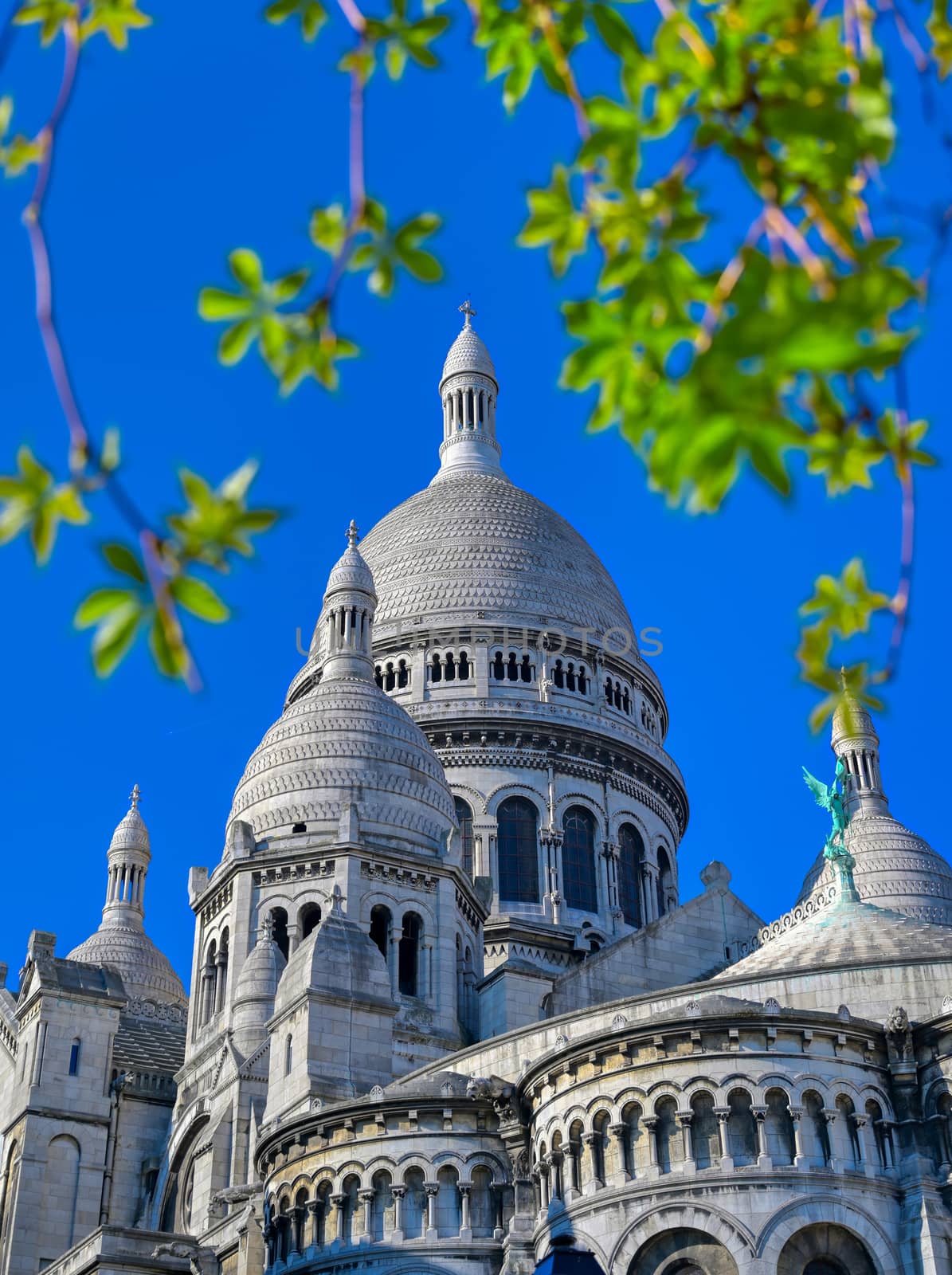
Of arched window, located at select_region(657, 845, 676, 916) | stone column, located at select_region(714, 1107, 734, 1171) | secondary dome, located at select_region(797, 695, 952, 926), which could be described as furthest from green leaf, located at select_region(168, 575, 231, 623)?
arched window, located at select_region(657, 845, 676, 916)

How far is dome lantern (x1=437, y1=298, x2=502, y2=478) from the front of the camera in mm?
80812

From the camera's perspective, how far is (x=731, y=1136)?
31297 mm

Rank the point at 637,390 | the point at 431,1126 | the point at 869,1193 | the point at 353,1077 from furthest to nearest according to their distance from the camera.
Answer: the point at 353,1077, the point at 431,1126, the point at 869,1193, the point at 637,390

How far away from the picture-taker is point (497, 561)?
70.3 m

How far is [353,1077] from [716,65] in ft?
118

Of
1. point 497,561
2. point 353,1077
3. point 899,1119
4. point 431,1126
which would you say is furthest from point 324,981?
point 497,561

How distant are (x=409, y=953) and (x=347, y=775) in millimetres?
5557

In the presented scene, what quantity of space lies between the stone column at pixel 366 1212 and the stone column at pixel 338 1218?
0.44m

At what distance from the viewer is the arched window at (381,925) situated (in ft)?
163

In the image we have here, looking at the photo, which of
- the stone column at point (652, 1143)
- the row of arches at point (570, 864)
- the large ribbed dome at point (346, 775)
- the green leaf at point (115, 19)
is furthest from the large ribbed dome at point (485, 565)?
the green leaf at point (115, 19)

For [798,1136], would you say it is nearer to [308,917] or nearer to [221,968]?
[308,917]

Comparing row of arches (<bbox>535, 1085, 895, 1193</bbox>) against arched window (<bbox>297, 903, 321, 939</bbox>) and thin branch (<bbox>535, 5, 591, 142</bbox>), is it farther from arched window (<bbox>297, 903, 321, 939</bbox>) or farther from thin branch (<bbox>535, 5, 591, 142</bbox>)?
thin branch (<bbox>535, 5, 591, 142</bbox>)

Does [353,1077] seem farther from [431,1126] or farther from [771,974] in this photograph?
[771,974]

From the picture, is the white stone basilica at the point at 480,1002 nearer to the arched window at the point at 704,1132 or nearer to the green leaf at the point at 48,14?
the arched window at the point at 704,1132
